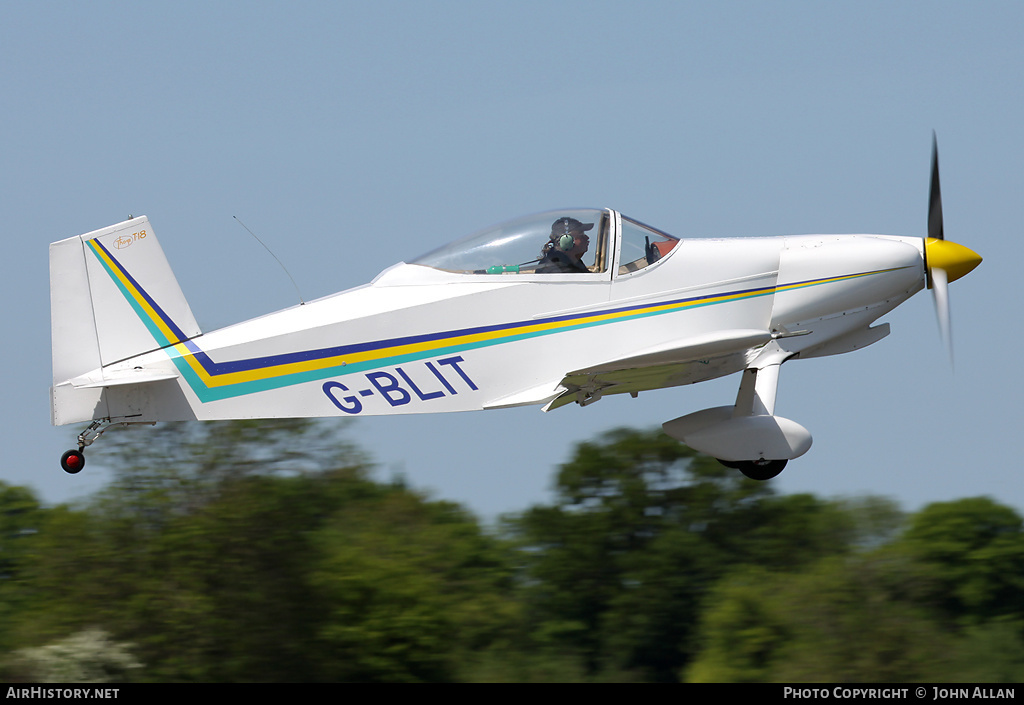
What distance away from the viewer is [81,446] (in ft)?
28.5


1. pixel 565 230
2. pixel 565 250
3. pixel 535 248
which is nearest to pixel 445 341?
pixel 535 248

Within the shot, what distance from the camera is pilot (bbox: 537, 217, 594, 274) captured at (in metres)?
8.87

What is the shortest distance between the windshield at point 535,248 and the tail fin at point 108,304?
213 centimetres

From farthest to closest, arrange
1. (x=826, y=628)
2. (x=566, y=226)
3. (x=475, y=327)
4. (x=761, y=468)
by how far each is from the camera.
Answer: (x=826, y=628) → (x=761, y=468) → (x=566, y=226) → (x=475, y=327)

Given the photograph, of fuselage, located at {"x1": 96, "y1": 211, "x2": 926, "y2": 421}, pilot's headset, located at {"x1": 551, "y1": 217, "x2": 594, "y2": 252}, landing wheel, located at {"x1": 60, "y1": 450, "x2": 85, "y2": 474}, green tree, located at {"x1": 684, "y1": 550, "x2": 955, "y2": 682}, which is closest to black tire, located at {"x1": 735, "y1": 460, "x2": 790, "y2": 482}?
fuselage, located at {"x1": 96, "y1": 211, "x2": 926, "y2": 421}

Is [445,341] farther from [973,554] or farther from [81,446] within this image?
[973,554]

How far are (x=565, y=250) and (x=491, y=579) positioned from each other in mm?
20245

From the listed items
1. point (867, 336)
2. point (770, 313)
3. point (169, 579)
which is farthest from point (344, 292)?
point (169, 579)

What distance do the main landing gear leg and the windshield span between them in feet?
9.28

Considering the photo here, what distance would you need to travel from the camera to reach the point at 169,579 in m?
20.5

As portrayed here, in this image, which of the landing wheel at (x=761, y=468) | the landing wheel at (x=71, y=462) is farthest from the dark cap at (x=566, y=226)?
the landing wheel at (x=71, y=462)

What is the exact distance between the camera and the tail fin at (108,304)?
28.7 feet

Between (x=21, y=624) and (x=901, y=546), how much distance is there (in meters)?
22.2

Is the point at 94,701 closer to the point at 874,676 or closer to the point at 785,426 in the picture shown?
the point at 785,426
